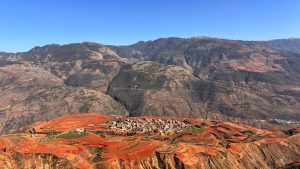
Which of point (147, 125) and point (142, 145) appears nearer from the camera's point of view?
point (142, 145)

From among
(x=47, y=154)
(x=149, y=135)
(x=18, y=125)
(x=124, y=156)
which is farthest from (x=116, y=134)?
(x=18, y=125)

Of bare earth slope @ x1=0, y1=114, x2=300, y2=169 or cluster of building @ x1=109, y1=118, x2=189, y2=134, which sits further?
cluster of building @ x1=109, y1=118, x2=189, y2=134

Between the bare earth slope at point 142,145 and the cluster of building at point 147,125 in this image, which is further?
the cluster of building at point 147,125

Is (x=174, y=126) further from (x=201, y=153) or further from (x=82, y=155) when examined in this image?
(x=82, y=155)

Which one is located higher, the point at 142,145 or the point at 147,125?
the point at 142,145
